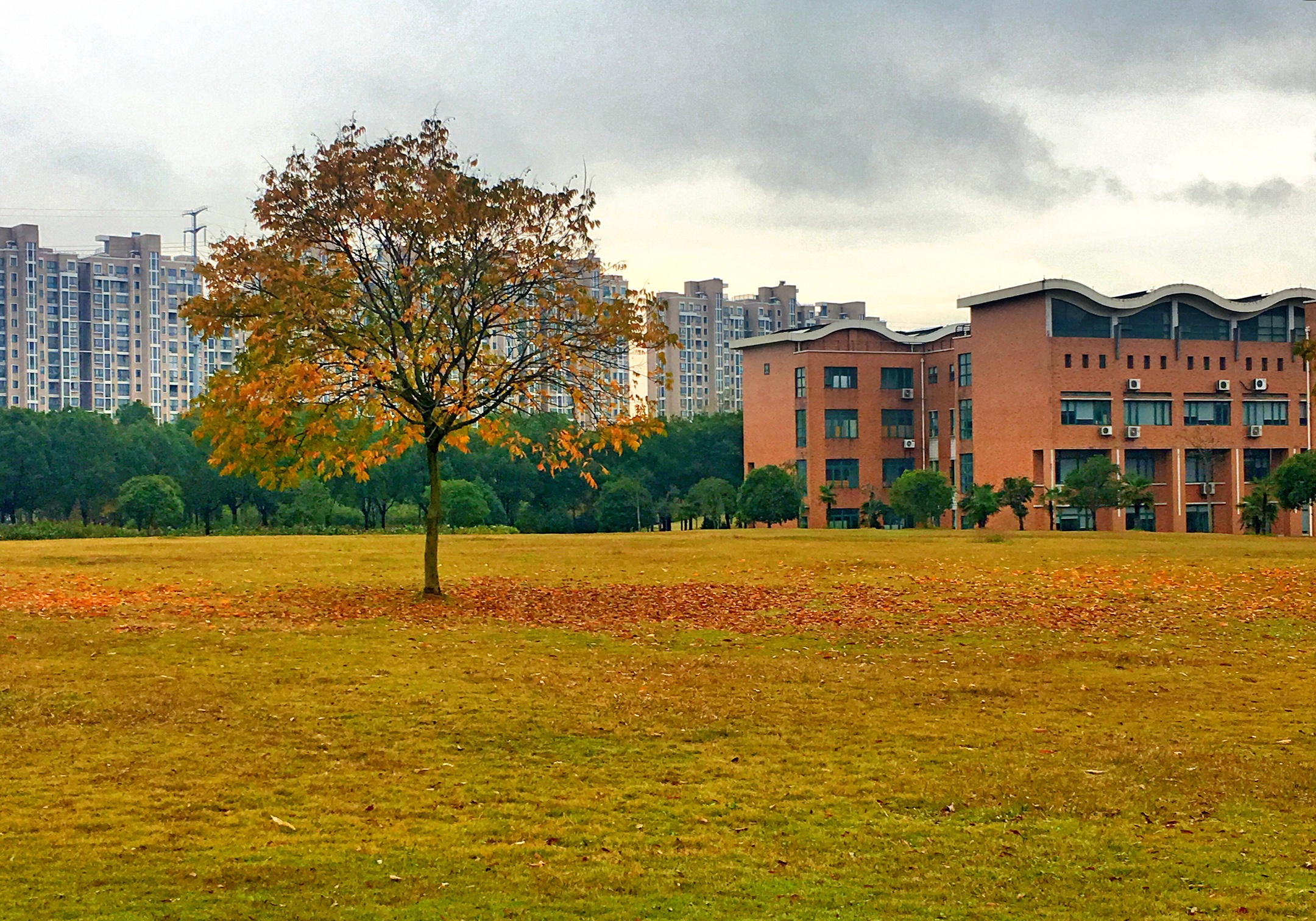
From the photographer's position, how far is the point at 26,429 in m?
84.3

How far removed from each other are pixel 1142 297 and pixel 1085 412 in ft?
25.8

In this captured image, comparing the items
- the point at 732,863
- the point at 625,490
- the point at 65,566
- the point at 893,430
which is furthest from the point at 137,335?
the point at 732,863

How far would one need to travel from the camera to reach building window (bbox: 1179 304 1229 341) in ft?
268

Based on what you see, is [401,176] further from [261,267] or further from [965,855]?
[965,855]

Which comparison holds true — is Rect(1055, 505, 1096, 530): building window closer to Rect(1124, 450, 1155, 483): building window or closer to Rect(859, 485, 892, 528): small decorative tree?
Rect(1124, 450, 1155, 483): building window

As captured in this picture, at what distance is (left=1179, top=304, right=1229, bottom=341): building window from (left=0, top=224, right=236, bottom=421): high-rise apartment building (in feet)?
351

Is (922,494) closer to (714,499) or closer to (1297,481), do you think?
(714,499)

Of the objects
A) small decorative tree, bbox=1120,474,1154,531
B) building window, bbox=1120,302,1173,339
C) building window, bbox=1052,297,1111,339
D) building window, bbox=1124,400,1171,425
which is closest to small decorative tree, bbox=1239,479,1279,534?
small decorative tree, bbox=1120,474,1154,531

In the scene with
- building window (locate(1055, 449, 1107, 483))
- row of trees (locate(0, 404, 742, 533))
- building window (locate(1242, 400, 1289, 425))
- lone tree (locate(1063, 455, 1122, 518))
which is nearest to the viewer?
lone tree (locate(1063, 455, 1122, 518))

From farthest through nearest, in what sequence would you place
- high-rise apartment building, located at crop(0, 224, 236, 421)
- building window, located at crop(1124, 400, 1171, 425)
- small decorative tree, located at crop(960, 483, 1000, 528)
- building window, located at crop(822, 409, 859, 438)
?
high-rise apartment building, located at crop(0, 224, 236, 421)
building window, located at crop(822, 409, 859, 438)
building window, located at crop(1124, 400, 1171, 425)
small decorative tree, located at crop(960, 483, 1000, 528)

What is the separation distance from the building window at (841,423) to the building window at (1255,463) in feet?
82.8

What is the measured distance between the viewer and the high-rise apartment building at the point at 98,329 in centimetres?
15100

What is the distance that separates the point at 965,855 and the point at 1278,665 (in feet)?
34.1

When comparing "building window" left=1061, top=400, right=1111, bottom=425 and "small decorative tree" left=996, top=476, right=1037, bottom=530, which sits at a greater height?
"building window" left=1061, top=400, right=1111, bottom=425
